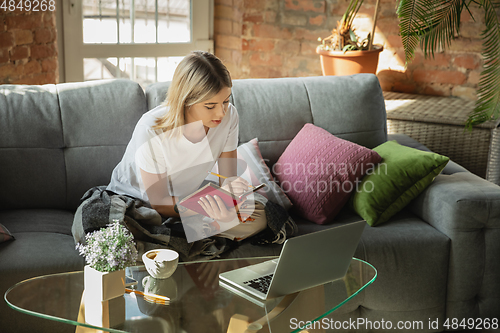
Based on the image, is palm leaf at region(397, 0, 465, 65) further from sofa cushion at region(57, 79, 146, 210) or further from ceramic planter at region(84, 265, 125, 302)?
ceramic planter at region(84, 265, 125, 302)

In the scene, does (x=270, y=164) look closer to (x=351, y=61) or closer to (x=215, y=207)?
(x=215, y=207)

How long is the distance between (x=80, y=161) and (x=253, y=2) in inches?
75.6

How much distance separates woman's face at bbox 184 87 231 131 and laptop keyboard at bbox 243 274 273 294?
66 cm

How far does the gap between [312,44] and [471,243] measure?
1960mm

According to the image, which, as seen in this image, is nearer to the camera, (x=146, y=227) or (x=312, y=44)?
(x=146, y=227)

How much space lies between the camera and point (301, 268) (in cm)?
118

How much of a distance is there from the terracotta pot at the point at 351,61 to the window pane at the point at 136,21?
3.62 ft

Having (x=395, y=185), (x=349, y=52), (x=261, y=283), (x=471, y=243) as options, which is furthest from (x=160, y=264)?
(x=349, y=52)

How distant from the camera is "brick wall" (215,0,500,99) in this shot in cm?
312

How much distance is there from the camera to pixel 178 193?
184 cm

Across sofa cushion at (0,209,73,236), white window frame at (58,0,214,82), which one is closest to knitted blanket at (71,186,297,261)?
sofa cushion at (0,209,73,236)

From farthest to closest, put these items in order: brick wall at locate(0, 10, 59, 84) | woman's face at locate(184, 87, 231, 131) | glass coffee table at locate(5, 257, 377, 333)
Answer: brick wall at locate(0, 10, 59, 84), woman's face at locate(184, 87, 231, 131), glass coffee table at locate(5, 257, 377, 333)

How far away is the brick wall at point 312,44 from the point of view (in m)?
3.12

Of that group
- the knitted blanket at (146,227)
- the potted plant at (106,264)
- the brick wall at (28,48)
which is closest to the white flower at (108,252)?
the potted plant at (106,264)
